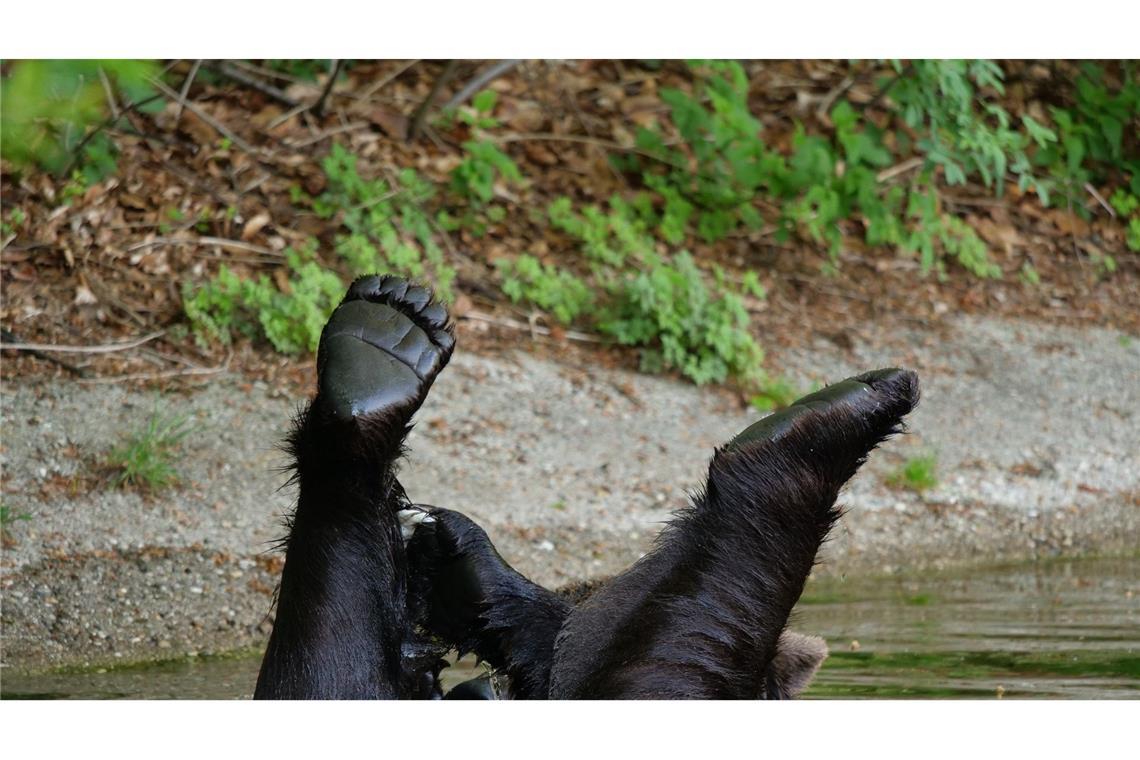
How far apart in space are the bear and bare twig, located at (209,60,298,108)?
500 centimetres

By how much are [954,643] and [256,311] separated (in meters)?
3.56

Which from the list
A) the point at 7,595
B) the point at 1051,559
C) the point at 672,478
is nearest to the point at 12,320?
the point at 7,595

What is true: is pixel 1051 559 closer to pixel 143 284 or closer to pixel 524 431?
pixel 524 431

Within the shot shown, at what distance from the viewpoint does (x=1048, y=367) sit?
26.1ft

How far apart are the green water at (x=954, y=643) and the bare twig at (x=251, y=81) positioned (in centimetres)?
439

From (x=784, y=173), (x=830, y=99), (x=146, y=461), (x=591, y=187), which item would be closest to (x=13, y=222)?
(x=146, y=461)

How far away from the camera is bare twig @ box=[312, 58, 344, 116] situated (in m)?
7.60

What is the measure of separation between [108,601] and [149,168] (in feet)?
10.8

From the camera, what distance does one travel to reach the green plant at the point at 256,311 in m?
6.27

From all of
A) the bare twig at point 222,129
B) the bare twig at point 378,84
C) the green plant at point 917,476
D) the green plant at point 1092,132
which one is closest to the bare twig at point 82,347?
the bare twig at point 222,129

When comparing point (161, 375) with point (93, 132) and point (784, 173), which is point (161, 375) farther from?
point (784, 173)

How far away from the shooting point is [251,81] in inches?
309

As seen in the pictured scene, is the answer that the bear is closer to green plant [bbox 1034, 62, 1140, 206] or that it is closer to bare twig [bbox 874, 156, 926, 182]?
bare twig [bbox 874, 156, 926, 182]

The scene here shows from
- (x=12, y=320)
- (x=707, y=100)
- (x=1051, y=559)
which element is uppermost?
(x=707, y=100)
